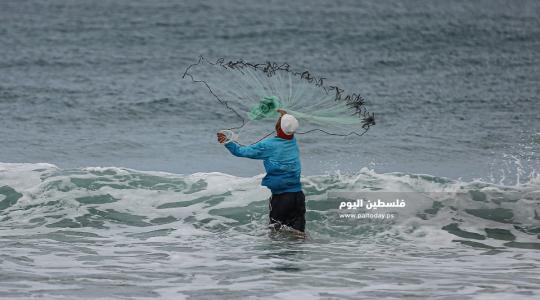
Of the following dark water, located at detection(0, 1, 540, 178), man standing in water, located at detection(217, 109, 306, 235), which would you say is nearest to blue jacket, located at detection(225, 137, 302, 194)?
man standing in water, located at detection(217, 109, 306, 235)

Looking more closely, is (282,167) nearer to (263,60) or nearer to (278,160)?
(278,160)

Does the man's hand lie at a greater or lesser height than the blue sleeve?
greater

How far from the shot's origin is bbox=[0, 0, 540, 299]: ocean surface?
10.2m

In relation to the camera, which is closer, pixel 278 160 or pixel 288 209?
pixel 278 160

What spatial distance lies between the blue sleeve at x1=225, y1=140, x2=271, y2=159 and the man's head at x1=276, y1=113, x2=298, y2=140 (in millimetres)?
264

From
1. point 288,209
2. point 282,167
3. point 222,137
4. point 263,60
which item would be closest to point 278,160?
point 282,167

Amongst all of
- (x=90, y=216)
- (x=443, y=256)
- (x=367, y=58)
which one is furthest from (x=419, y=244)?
(x=367, y=58)

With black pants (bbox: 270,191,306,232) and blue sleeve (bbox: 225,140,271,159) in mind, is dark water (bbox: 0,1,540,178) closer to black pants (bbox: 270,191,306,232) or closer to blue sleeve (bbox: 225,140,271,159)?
black pants (bbox: 270,191,306,232)

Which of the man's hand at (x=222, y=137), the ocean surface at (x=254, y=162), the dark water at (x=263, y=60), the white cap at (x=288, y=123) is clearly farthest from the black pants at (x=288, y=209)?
the dark water at (x=263, y=60)

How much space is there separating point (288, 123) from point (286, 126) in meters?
0.05

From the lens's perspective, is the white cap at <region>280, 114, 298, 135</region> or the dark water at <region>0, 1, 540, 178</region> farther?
the dark water at <region>0, 1, 540, 178</region>

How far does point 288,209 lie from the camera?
39.2ft

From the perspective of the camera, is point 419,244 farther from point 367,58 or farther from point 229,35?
point 229,35

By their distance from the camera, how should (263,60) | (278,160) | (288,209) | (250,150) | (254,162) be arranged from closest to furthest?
(250,150), (278,160), (288,209), (254,162), (263,60)
